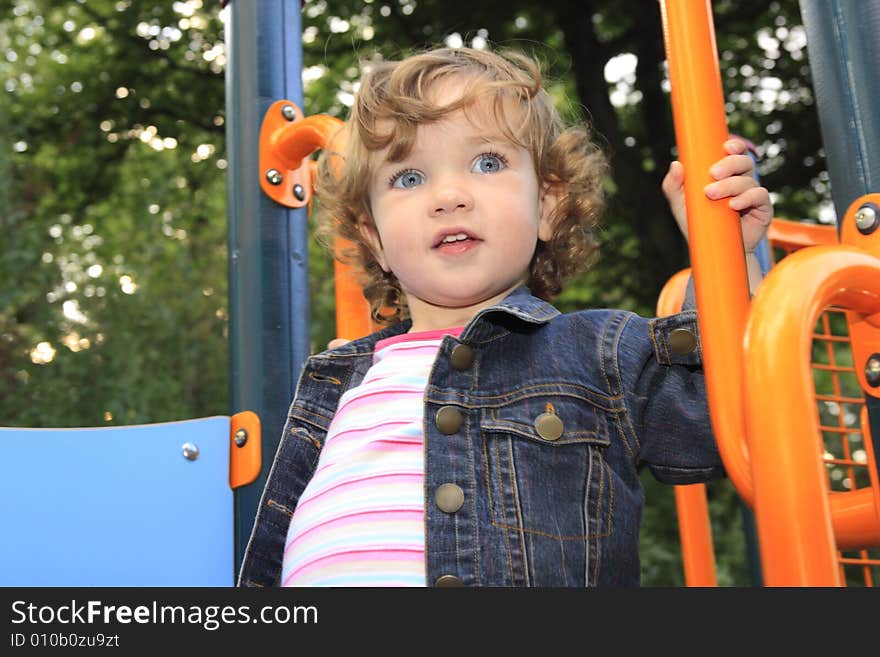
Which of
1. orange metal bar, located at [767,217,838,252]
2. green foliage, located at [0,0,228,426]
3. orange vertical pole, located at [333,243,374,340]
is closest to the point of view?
orange vertical pole, located at [333,243,374,340]

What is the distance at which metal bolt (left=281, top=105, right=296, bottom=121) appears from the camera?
199 cm

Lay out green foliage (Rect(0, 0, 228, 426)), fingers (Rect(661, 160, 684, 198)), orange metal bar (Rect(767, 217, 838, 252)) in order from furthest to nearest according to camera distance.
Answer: green foliage (Rect(0, 0, 228, 426))
orange metal bar (Rect(767, 217, 838, 252))
fingers (Rect(661, 160, 684, 198))

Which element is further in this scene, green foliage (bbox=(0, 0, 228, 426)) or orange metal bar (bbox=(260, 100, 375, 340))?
green foliage (bbox=(0, 0, 228, 426))

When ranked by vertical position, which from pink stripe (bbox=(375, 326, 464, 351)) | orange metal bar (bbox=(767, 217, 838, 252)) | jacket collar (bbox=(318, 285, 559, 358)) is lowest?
jacket collar (bbox=(318, 285, 559, 358))

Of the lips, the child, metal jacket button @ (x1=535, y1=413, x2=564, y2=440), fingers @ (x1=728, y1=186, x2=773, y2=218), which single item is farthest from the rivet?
fingers @ (x1=728, y1=186, x2=773, y2=218)

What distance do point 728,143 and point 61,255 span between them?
4543 mm

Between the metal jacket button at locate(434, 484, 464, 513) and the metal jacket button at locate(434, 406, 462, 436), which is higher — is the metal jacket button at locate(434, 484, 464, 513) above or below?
below

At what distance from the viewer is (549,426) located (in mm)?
1279

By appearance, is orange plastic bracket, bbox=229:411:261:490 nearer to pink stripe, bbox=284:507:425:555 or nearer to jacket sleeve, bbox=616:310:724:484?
pink stripe, bbox=284:507:425:555

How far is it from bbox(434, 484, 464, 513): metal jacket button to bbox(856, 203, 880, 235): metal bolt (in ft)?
1.84

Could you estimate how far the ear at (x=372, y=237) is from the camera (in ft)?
5.63

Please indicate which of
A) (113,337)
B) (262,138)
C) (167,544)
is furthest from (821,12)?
(113,337)

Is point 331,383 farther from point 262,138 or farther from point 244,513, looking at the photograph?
point 262,138

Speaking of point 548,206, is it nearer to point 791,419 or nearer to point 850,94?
point 850,94
